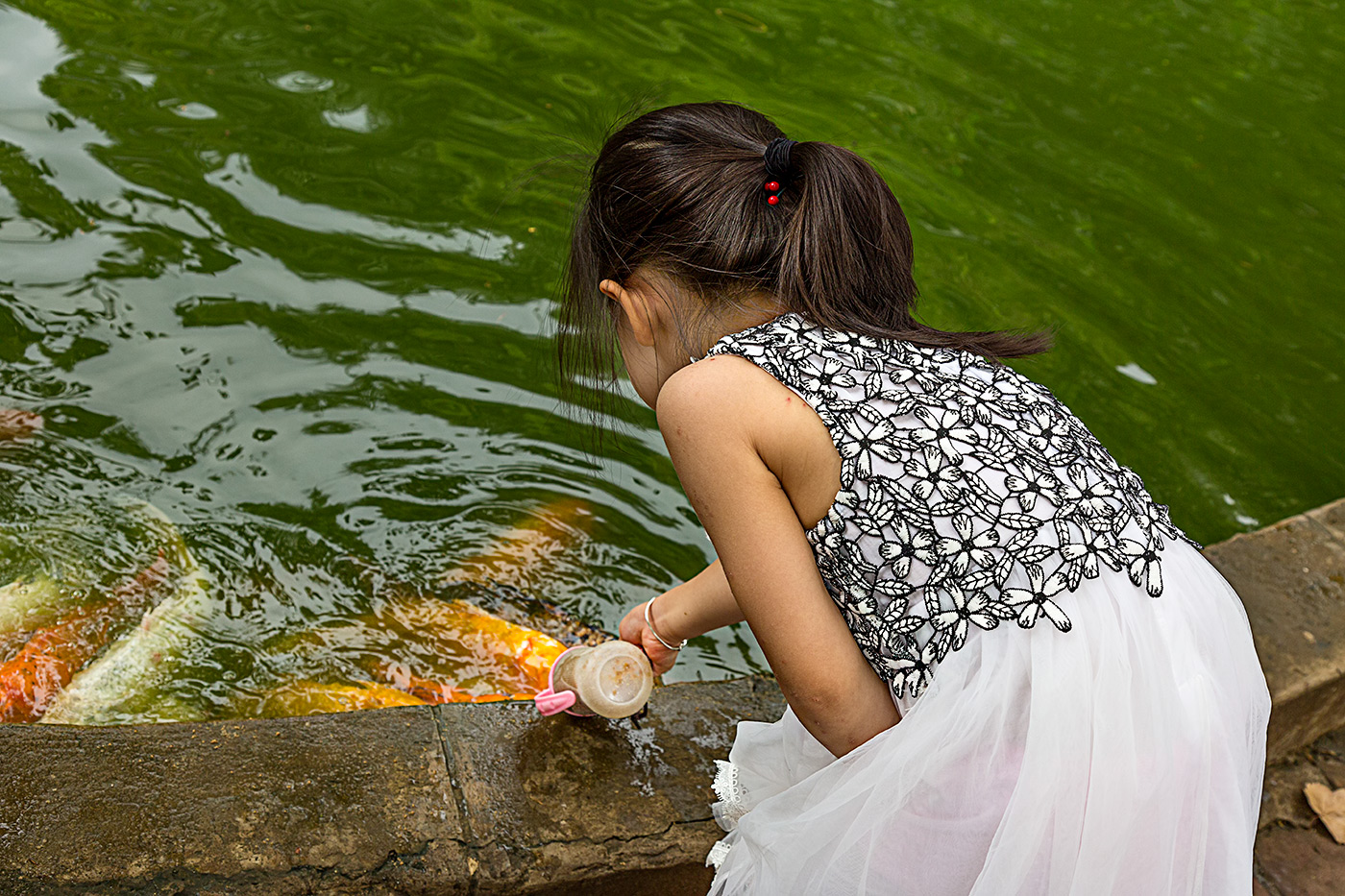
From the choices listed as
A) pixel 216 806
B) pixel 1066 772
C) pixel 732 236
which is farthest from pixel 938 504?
pixel 216 806

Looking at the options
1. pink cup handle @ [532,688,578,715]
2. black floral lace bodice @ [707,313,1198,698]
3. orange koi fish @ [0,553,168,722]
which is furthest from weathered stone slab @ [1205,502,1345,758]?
orange koi fish @ [0,553,168,722]

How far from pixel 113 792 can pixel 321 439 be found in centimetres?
186

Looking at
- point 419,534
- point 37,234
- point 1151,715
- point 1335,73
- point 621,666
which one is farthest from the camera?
point 1335,73

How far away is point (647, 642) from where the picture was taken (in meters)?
2.44

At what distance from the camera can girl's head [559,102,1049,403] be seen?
6.14 feet

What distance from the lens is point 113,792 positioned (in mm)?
1900

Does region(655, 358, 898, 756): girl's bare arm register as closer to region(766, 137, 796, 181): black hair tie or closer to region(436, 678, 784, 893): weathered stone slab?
region(766, 137, 796, 181): black hair tie

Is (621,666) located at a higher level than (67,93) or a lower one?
higher

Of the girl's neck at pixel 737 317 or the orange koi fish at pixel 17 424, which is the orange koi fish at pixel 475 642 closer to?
the orange koi fish at pixel 17 424

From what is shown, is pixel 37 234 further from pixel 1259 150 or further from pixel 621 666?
pixel 1259 150

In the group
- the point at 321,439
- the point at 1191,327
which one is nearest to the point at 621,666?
the point at 321,439

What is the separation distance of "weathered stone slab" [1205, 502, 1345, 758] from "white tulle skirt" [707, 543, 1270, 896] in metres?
1.07

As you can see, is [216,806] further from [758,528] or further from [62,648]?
[62,648]

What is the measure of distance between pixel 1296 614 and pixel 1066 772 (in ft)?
5.21
